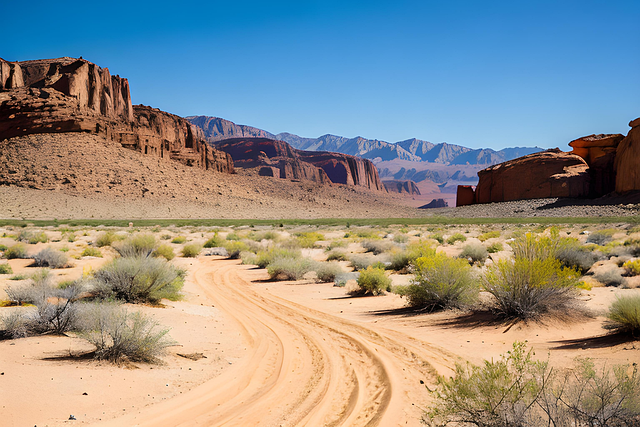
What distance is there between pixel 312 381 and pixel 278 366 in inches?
31.1

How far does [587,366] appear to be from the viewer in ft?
12.4

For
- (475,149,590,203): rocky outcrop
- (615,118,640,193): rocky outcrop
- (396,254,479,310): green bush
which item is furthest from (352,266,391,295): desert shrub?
(475,149,590,203): rocky outcrop

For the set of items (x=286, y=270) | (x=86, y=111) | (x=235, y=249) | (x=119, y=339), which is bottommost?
(x=286, y=270)

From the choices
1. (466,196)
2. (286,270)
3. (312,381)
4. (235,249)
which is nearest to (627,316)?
(312,381)

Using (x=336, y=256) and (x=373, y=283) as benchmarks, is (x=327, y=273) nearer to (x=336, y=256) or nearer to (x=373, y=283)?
(x=373, y=283)

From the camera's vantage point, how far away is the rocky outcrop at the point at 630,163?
196 feet

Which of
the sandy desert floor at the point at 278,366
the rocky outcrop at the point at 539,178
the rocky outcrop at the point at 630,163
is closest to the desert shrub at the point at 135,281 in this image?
the sandy desert floor at the point at 278,366

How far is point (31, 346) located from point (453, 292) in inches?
315

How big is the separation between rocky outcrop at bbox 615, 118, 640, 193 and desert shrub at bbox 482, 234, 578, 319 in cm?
6677

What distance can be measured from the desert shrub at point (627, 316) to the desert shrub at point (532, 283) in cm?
125

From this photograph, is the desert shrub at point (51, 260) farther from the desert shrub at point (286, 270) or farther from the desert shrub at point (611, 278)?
the desert shrub at point (611, 278)

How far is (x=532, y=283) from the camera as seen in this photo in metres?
7.59

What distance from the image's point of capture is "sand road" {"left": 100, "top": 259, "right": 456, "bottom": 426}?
437 centimetres

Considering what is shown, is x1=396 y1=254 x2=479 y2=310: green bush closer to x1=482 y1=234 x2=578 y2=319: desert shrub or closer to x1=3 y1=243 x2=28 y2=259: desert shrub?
x1=482 y1=234 x2=578 y2=319: desert shrub
